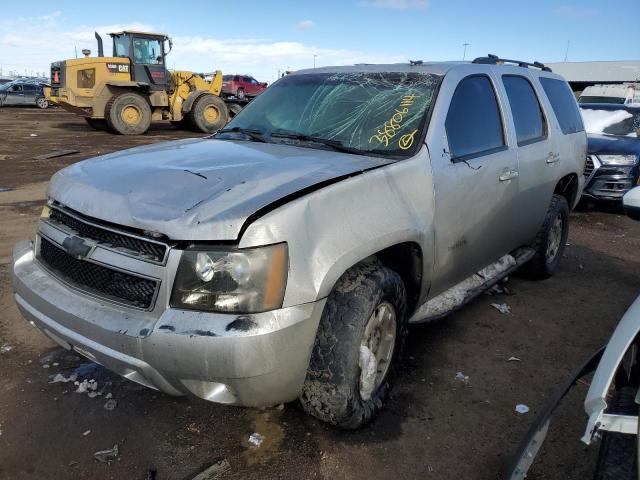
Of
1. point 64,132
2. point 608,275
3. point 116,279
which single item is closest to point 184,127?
point 64,132

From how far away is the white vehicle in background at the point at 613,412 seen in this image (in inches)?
58.2

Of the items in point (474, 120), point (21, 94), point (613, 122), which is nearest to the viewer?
point (474, 120)

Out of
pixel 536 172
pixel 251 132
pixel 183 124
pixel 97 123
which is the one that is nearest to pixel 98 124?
pixel 97 123

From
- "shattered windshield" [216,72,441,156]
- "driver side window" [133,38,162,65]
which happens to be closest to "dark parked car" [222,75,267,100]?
"driver side window" [133,38,162,65]

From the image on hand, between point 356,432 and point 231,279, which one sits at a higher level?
point 231,279

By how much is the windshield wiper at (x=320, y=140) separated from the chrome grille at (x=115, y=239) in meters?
1.28

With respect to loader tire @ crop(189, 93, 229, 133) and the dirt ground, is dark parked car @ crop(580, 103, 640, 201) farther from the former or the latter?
loader tire @ crop(189, 93, 229, 133)

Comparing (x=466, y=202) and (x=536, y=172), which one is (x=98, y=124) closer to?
(x=536, y=172)

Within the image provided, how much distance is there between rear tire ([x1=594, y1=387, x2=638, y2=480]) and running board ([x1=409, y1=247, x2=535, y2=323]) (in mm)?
1421

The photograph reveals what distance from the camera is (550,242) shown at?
4742 millimetres

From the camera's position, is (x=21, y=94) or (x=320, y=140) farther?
(x=21, y=94)

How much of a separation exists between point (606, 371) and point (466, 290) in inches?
75.2

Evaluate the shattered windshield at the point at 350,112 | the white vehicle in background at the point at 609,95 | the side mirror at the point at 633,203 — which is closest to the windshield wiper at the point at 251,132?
the shattered windshield at the point at 350,112

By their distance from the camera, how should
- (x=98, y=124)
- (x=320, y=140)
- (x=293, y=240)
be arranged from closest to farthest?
1. (x=293, y=240)
2. (x=320, y=140)
3. (x=98, y=124)
